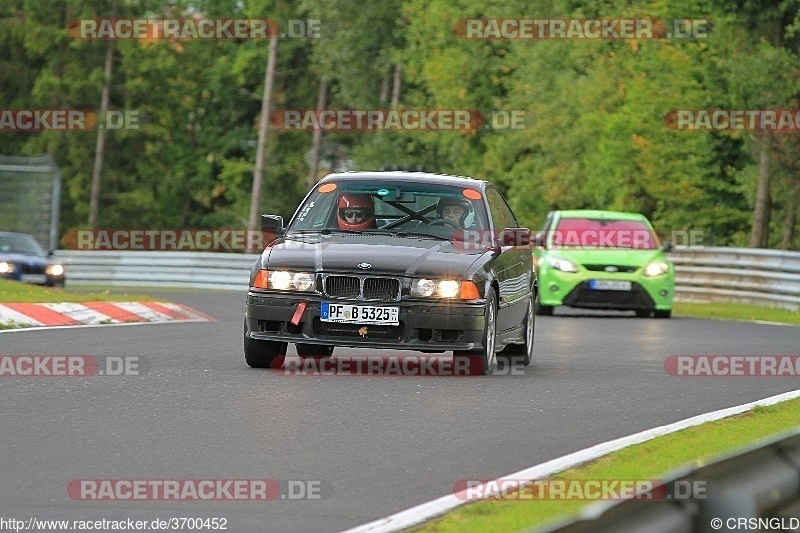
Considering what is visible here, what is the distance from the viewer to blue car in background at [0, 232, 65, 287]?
3462 cm

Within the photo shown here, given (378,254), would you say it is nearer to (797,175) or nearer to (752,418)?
(752,418)

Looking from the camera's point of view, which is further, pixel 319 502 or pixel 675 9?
pixel 675 9

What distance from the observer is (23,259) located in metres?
34.9

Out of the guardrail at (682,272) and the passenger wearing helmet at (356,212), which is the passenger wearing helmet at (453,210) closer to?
the passenger wearing helmet at (356,212)

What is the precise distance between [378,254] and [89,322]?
7.38 metres

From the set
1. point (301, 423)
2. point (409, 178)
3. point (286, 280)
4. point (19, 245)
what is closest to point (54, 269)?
point (19, 245)

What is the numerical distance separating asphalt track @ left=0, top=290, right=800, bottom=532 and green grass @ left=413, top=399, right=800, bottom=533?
344mm

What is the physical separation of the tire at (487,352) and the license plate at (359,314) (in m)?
0.74

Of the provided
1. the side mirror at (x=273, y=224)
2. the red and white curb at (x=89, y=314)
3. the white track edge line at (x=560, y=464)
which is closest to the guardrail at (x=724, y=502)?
the white track edge line at (x=560, y=464)

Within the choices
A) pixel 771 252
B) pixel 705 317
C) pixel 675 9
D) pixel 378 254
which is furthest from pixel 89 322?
pixel 675 9

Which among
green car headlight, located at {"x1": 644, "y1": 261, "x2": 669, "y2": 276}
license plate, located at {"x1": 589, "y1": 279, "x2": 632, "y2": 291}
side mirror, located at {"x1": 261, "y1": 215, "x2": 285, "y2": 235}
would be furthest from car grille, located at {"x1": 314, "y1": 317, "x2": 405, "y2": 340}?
green car headlight, located at {"x1": 644, "y1": 261, "x2": 669, "y2": 276}

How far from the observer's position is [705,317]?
28.3 metres

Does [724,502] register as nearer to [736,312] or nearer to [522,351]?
[522,351]

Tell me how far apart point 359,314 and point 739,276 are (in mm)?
21739
